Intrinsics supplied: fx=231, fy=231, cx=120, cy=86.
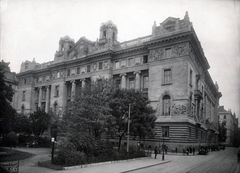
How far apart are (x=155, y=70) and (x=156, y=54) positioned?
3177mm

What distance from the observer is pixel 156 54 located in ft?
149

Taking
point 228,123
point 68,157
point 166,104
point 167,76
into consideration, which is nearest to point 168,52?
point 167,76

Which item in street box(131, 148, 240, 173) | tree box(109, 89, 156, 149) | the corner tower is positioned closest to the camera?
street box(131, 148, 240, 173)

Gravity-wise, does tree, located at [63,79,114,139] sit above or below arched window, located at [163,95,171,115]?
below

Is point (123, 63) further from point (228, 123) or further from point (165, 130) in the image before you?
point (228, 123)

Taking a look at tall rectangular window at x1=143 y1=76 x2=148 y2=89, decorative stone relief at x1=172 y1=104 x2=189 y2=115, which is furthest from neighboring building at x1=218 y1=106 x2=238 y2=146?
decorative stone relief at x1=172 y1=104 x2=189 y2=115

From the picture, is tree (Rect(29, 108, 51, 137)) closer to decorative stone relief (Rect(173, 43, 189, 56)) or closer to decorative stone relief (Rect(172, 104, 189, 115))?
decorative stone relief (Rect(172, 104, 189, 115))

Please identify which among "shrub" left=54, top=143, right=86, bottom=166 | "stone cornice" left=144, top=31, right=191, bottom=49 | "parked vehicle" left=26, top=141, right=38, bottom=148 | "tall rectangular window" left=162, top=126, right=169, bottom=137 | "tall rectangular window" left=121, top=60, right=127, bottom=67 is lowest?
"parked vehicle" left=26, top=141, right=38, bottom=148

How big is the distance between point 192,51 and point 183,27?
5407 mm

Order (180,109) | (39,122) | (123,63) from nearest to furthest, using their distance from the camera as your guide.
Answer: (180,109), (39,122), (123,63)

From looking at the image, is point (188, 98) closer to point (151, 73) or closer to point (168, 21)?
point (151, 73)

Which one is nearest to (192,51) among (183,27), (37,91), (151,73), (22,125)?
(183,27)

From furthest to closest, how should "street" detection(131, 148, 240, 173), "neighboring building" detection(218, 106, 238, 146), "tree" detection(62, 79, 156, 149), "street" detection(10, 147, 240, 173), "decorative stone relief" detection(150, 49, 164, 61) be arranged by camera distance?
"neighboring building" detection(218, 106, 238, 146), "decorative stone relief" detection(150, 49, 164, 61), "tree" detection(62, 79, 156, 149), "street" detection(131, 148, 240, 173), "street" detection(10, 147, 240, 173)

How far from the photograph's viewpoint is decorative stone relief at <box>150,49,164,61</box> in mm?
44938
